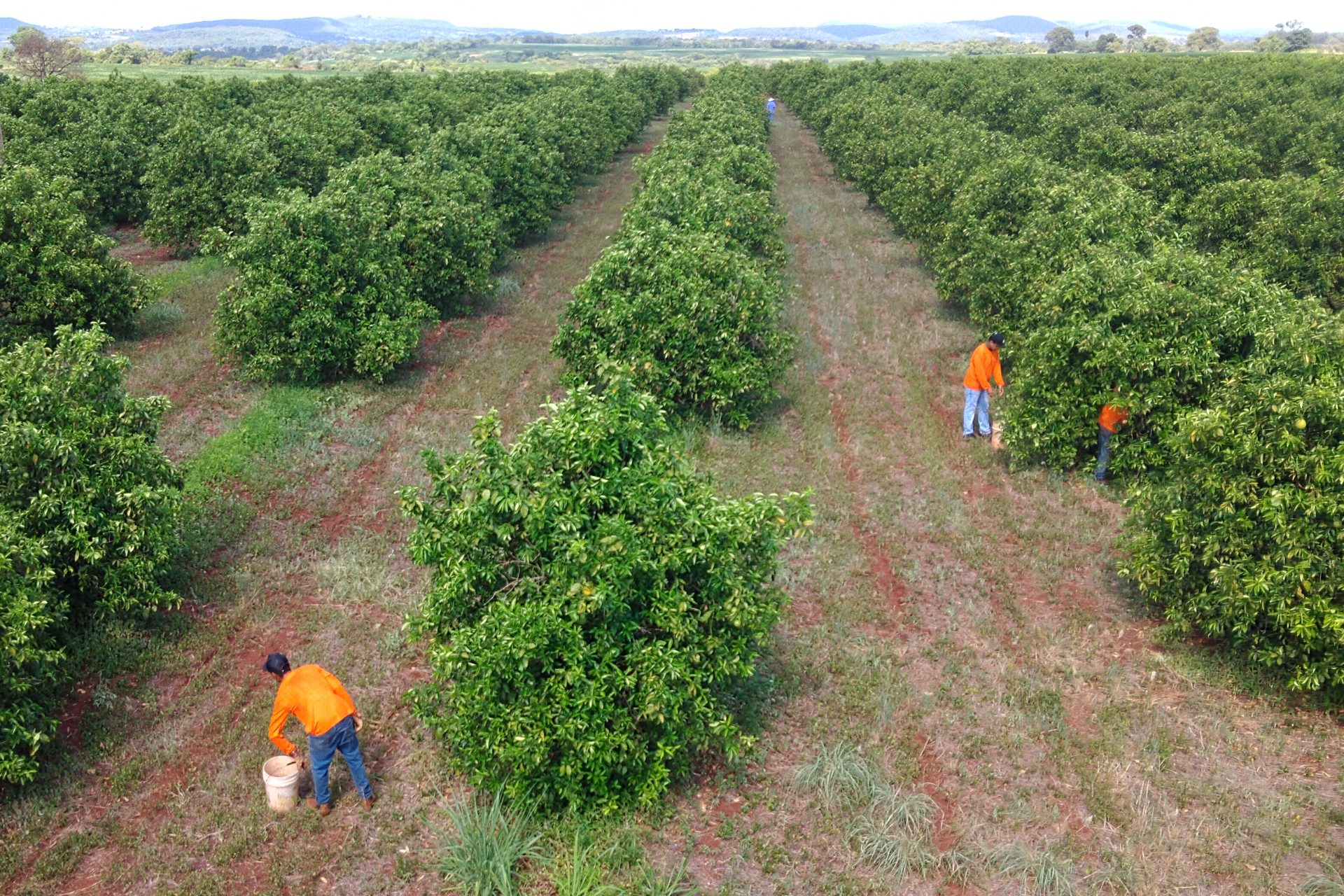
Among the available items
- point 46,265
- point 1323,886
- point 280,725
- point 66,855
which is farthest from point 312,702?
point 46,265

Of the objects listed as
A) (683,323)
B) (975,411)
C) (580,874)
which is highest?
(683,323)

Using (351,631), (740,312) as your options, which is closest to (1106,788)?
(351,631)

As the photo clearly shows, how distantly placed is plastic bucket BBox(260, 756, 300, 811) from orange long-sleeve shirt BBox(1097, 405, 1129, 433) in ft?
37.3

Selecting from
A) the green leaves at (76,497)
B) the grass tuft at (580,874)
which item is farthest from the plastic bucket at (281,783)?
the grass tuft at (580,874)

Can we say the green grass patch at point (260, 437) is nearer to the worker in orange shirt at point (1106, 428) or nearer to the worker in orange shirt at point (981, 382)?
the worker in orange shirt at point (981, 382)

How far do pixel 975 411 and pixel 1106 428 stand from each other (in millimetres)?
2324

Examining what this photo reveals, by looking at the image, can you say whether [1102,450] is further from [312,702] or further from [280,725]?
[280,725]

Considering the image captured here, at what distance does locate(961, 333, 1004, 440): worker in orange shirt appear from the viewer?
15273 millimetres

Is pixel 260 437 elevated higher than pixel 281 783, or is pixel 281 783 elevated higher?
pixel 260 437

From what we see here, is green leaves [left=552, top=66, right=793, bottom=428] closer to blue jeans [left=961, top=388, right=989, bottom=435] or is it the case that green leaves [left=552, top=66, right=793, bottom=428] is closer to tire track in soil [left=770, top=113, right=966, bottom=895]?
tire track in soil [left=770, top=113, right=966, bottom=895]

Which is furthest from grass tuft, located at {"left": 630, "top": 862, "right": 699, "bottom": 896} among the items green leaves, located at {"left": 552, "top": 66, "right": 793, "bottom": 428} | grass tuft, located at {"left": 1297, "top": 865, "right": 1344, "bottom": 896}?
green leaves, located at {"left": 552, "top": 66, "right": 793, "bottom": 428}

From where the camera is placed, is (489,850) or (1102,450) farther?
(1102,450)

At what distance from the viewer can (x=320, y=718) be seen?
25.8 ft

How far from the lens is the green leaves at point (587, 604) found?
25.1ft
